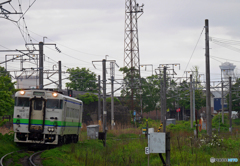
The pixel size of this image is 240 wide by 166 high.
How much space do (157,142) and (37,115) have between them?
31.1ft

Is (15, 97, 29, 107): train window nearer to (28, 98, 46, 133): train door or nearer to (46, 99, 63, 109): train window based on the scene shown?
Result: (28, 98, 46, 133): train door

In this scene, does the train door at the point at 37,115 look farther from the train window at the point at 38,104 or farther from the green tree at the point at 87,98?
the green tree at the point at 87,98

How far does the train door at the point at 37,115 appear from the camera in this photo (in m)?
18.8

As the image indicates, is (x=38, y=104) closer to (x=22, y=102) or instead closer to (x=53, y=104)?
(x=53, y=104)

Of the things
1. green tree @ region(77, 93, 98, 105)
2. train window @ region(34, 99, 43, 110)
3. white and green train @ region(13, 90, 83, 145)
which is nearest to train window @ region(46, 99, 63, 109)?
white and green train @ region(13, 90, 83, 145)

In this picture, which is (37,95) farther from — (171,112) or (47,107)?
(171,112)

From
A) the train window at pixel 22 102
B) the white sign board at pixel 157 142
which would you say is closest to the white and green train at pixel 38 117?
the train window at pixel 22 102

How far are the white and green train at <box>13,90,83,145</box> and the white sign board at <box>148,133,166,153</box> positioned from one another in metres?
8.78

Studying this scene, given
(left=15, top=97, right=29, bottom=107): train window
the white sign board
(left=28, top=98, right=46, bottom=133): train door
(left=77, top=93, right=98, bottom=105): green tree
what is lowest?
the white sign board

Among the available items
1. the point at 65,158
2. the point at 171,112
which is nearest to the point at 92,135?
the point at 65,158

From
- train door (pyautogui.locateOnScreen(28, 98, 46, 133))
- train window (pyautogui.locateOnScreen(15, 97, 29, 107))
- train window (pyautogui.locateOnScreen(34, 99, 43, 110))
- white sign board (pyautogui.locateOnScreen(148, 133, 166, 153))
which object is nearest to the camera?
white sign board (pyautogui.locateOnScreen(148, 133, 166, 153))

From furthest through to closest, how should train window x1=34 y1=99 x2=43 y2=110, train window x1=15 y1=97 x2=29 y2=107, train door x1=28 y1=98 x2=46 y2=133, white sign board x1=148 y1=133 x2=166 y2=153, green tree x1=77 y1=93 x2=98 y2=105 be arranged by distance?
green tree x1=77 y1=93 x2=98 y2=105, train window x1=15 y1=97 x2=29 y2=107, train window x1=34 y1=99 x2=43 y2=110, train door x1=28 y1=98 x2=46 y2=133, white sign board x1=148 y1=133 x2=166 y2=153

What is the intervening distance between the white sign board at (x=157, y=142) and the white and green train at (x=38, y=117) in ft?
28.8

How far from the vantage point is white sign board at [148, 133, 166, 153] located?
444 inches
